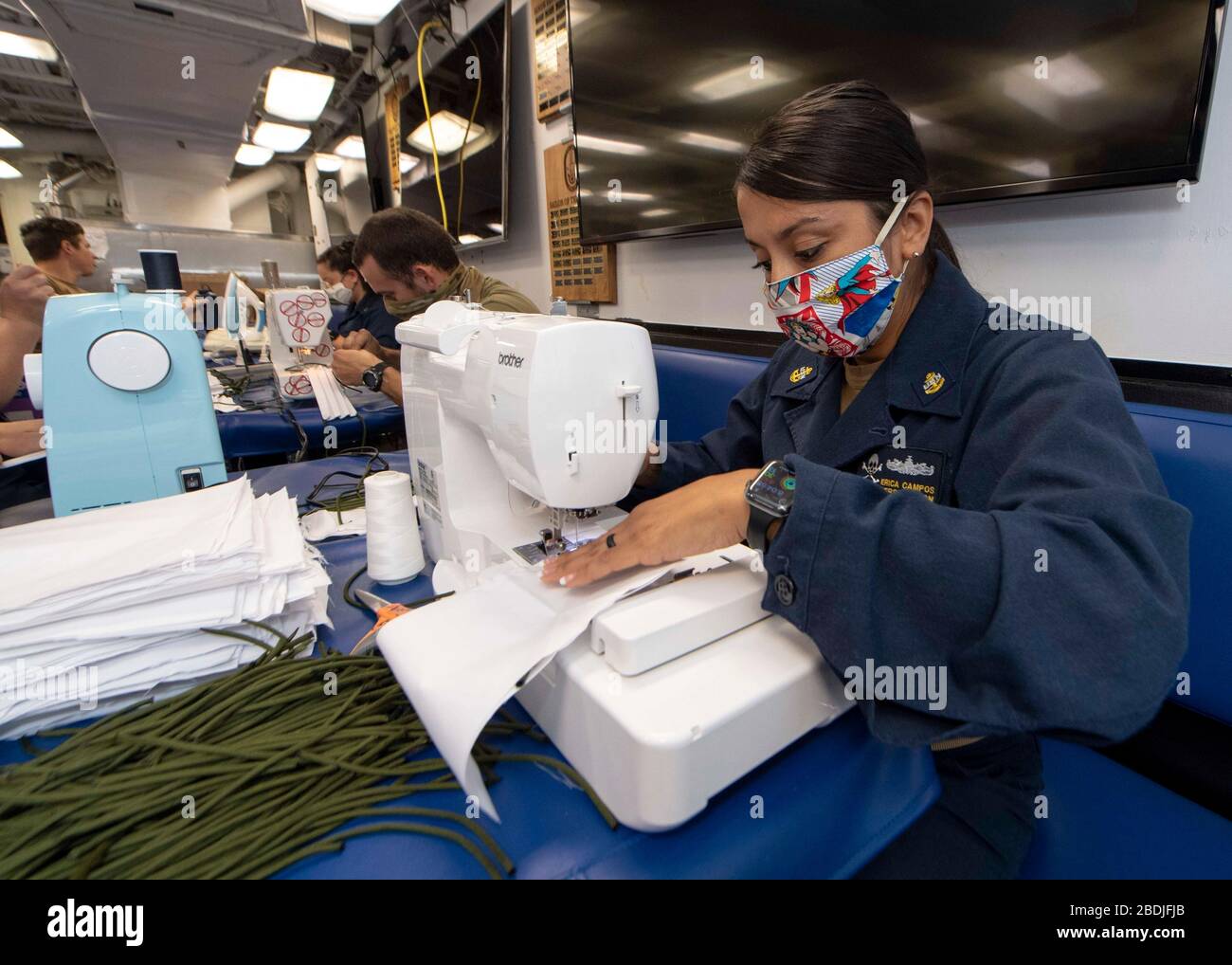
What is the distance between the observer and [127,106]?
9.82 feet

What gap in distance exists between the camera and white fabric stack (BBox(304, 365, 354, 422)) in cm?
179

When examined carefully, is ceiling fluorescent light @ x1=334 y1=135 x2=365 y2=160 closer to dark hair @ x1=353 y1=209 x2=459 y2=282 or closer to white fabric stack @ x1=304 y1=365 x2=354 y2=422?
dark hair @ x1=353 y1=209 x2=459 y2=282

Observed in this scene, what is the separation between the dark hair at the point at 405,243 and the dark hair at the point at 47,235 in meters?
2.15

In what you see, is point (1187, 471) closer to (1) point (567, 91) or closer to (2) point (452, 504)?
(2) point (452, 504)

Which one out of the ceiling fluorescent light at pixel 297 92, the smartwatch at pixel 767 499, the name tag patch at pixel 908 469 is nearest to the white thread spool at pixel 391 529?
the smartwatch at pixel 767 499

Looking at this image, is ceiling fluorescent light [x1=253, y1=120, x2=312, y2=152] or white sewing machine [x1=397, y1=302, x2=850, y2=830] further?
ceiling fluorescent light [x1=253, y1=120, x2=312, y2=152]

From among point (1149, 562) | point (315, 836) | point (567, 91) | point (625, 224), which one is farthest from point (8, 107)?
point (1149, 562)

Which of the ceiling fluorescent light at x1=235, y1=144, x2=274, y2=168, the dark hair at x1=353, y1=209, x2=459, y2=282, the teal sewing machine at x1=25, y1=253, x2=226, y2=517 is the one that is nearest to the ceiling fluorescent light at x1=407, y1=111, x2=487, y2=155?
the dark hair at x1=353, y1=209, x2=459, y2=282

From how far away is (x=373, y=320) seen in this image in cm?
343

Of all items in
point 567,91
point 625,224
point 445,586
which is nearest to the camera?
point 445,586

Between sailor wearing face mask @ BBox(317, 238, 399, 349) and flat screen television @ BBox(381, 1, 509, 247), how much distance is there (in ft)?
2.09

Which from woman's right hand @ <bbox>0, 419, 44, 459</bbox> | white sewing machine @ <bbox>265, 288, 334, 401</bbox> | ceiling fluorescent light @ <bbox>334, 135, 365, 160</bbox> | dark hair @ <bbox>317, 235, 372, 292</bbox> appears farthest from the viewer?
ceiling fluorescent light @ <bbox>334, 135, 365, 160</bbox>

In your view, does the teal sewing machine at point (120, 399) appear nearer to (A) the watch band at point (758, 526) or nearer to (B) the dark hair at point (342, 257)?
(A) the watch band at point (758, 526)
